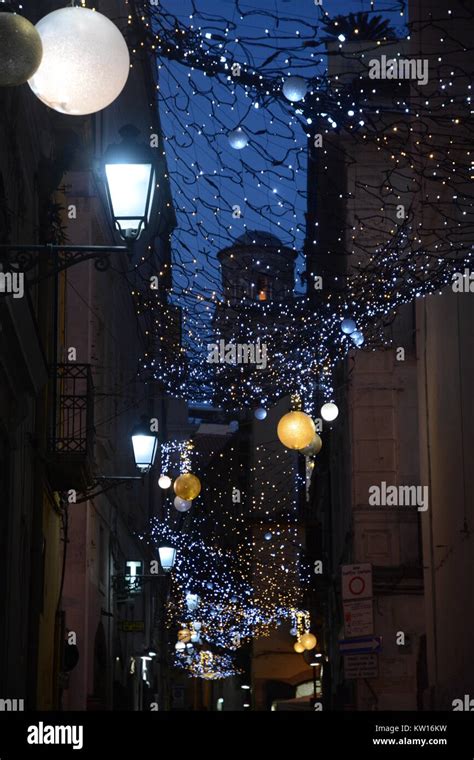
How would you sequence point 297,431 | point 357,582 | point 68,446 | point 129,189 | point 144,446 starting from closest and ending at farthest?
point 129,189 → point 68,446 → point 297,431 → point 144,446 → point 357,582

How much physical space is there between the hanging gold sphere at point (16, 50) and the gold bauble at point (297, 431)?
440 inches

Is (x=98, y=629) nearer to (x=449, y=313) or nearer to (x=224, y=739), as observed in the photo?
(x=449, y=313)

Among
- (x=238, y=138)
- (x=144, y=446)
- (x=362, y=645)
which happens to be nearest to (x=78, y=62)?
(x=238, y=138)

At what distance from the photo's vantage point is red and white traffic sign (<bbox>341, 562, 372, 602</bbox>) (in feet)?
62.4

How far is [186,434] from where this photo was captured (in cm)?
5412

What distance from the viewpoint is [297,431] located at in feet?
55.7

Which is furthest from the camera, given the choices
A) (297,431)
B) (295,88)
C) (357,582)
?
(357,582)

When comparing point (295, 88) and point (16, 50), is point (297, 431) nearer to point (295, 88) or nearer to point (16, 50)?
point (295, 88)

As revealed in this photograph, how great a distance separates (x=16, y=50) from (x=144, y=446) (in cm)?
1148

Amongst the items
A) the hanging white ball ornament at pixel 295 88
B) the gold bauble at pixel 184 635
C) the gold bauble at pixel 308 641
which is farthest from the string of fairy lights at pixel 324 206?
the gold bauble at pixel 184 635

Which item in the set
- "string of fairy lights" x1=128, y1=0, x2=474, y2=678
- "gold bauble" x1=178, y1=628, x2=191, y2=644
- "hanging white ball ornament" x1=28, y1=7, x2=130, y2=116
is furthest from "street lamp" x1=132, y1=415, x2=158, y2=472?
"gold bauble" x1=178, y1=628, x2=191, y2=644

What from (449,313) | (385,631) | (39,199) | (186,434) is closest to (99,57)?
(39,199)

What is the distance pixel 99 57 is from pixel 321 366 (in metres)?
14.7

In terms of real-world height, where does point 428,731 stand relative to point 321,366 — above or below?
below
